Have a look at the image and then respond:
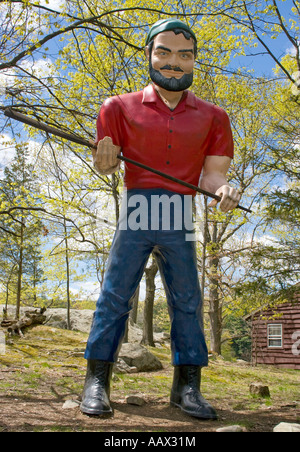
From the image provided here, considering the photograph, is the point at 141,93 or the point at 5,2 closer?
the point at 141,93

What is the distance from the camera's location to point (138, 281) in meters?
2.88

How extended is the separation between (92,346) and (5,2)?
3.98 m

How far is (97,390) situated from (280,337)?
15409mm

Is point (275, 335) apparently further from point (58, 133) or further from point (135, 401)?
point (58, 133)

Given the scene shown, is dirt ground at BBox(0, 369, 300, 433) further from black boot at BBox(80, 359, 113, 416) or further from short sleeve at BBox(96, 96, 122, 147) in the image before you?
short sleeve at BBox(96, 96, 122, 147)

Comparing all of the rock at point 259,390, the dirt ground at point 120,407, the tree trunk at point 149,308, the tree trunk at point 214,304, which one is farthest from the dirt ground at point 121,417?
the tree trunk at point 214,304

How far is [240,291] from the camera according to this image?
7051 mm

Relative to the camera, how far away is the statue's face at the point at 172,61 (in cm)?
288

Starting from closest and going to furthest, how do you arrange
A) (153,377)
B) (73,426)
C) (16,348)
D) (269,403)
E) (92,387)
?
1. (73,426)
2. (92,387)
3. (269,403)
4. (153,377)
5. (16,348)
